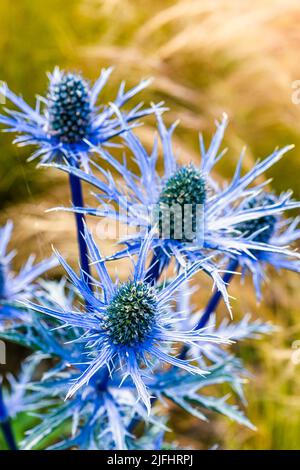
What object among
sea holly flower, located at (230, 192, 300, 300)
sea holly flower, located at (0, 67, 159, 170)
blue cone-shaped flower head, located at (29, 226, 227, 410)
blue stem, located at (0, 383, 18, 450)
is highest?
sea holly flower, located at (0, 67, 159, 170)

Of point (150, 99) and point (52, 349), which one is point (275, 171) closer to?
point (150, 99)

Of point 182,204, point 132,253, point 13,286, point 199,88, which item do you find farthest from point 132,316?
point 199,88

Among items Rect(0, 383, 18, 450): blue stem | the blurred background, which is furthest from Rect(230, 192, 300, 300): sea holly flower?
the blurred background

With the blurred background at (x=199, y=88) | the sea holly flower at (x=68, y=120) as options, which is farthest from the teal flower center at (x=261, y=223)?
the blurred background at (x=199, y=88)

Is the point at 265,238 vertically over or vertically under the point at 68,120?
under

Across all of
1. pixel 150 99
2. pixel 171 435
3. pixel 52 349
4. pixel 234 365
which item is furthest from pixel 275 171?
pixel 52 349

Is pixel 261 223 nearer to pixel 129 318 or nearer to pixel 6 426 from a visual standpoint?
pixel 129 318

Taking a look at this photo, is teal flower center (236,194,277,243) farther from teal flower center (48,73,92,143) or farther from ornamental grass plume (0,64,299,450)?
teal flower center (48,73,92,143)
